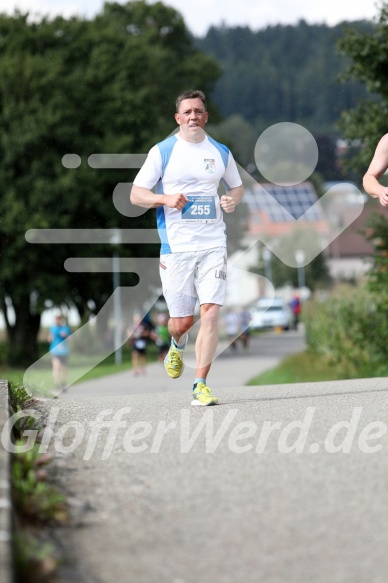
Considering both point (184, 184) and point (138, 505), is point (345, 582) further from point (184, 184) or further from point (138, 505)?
point (184, 184)

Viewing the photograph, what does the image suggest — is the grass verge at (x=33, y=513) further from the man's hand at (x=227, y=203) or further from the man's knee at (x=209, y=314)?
the man's hand at (x=227, y=203)

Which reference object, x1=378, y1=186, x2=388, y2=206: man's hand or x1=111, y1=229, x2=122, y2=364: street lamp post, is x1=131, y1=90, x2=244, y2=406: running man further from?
x1=111, y1=229, x2=122, y2=364: street lamp post

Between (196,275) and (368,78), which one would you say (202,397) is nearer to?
(196,275)

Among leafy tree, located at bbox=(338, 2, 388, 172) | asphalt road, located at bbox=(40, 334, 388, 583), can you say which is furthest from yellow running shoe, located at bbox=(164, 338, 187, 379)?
leafy tree, located at bbox=(338, 2, 388, 172)

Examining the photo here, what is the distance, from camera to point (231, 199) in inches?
351

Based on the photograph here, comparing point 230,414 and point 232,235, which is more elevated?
point 230,414

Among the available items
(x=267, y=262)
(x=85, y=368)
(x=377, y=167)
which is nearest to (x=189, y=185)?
(x=377, y=167)

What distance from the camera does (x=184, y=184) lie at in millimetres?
8750

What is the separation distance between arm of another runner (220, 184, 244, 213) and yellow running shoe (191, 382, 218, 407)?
120 cm

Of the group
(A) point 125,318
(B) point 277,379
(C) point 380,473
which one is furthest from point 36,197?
(C) point 380,473

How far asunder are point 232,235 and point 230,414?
4185 cm

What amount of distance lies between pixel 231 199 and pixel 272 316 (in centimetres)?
7258

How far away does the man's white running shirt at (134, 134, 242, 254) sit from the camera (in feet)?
28.7

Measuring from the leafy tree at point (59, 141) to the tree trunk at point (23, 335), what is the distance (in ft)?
0.14
